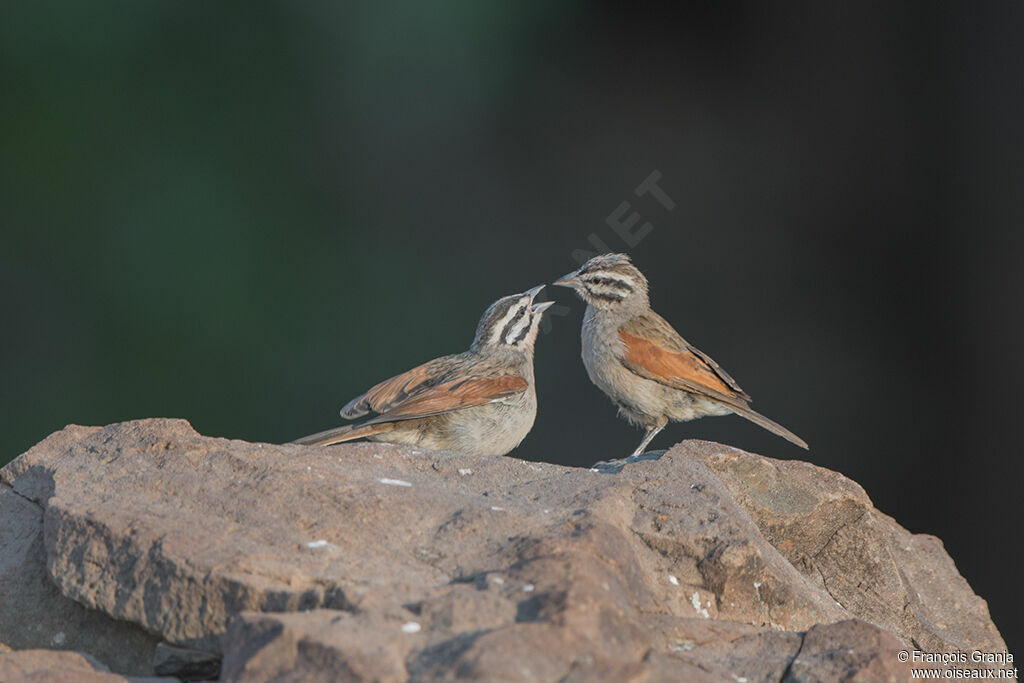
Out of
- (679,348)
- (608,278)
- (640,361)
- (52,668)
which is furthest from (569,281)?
(52,668)

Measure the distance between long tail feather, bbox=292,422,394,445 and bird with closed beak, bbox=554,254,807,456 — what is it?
5.54 ft

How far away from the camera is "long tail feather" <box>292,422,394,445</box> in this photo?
574 cm

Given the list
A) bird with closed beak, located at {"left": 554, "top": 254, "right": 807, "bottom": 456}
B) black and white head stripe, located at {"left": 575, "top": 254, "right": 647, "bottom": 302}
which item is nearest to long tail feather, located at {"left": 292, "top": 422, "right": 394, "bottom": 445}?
bird with closed beak, located at {"left": 554, "top": 254, "right": 807, "bottom": 456}

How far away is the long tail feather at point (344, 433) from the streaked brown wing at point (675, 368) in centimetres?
176

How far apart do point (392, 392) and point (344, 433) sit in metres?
0.46

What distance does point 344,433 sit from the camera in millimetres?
5957

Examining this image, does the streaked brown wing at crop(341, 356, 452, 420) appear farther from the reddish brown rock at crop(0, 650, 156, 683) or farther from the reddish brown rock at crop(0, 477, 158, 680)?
the reddish brown rock at crop(0, 650, 156, 683)

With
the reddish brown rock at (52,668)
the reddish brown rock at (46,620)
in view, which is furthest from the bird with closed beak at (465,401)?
the reddish brown rock at (52,668)

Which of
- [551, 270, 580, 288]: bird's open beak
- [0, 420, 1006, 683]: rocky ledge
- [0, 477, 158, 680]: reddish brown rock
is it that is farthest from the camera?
[551, 270, 580, 288]: bird's open beak

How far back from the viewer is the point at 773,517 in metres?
4.64

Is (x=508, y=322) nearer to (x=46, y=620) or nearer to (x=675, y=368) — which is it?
(x=675, y=368)

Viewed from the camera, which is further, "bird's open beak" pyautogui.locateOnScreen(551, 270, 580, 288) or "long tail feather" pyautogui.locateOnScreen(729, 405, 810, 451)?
"bird's open beak" pyautogui.locateOnScreen(551, 270, 580, 288)

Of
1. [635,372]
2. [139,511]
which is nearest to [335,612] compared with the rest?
[139,511]

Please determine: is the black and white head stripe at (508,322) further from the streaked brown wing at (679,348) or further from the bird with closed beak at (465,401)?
the streaked brown wing at (679,348)
